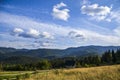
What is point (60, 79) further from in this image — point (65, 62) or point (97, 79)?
point (65, 62)

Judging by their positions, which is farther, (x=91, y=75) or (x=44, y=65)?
(x=44, y=65)

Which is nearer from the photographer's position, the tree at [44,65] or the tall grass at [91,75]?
the tall grass at [91,75]

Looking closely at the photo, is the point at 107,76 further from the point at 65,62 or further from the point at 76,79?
the point at 65,62

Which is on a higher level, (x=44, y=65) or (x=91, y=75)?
(x=91, y=75)

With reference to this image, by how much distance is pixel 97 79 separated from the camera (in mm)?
11703

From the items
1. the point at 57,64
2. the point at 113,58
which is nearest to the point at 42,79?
the point at 113,58

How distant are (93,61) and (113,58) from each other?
10540 millimetres

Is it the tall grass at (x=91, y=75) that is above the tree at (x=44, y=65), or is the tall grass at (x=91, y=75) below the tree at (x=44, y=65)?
above

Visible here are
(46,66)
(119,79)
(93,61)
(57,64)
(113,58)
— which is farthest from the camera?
(57,64)

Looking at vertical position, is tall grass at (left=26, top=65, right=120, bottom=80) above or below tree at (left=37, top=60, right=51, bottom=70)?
above

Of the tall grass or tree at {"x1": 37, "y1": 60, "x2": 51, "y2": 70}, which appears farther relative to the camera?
tree at {"x1": 37, "y1": 60, "x2": 51, "y2": 70}

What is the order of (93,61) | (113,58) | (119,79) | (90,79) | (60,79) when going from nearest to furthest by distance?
1. (119,79)
2. (90,79)
3. (60,79)
4. (113,58)
5. (93,61)

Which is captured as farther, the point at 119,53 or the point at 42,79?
the point at 119,53

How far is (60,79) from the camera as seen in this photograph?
1300 centimetres
